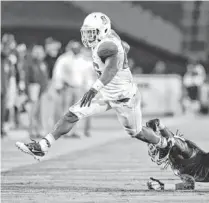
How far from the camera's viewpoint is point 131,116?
871 cm

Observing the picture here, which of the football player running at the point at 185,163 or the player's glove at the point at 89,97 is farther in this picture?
the football player running at the point at 185,163

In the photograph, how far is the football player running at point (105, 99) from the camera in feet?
28.2

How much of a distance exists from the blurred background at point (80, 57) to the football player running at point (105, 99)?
684cm

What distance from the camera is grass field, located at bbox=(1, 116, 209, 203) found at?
26.2 ft

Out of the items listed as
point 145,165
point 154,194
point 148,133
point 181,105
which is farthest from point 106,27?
point 181,105

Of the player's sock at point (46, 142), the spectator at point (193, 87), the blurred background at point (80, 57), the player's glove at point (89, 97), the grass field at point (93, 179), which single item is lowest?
the spectator at point (193, 87)

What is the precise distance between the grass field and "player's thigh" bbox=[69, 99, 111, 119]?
73 centimetres

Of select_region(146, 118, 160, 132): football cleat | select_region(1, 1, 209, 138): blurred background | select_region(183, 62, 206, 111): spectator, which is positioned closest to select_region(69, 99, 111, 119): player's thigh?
select_region(146, 118, 160, 132): football cleat

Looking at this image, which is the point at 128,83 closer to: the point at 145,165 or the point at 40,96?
the point at 145,165

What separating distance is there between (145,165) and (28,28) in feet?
66.4

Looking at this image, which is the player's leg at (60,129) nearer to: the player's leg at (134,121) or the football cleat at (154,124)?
the player's leg at (134,121)

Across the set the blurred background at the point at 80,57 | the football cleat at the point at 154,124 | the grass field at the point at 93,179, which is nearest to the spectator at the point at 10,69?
the blurred background at the point at 80,57

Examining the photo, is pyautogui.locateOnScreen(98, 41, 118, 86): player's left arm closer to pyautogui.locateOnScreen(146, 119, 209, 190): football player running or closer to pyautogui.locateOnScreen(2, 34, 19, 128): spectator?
pyautogui.locateOnScreen(146, 119, 209, 190): football player running

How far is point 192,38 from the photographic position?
116ft
